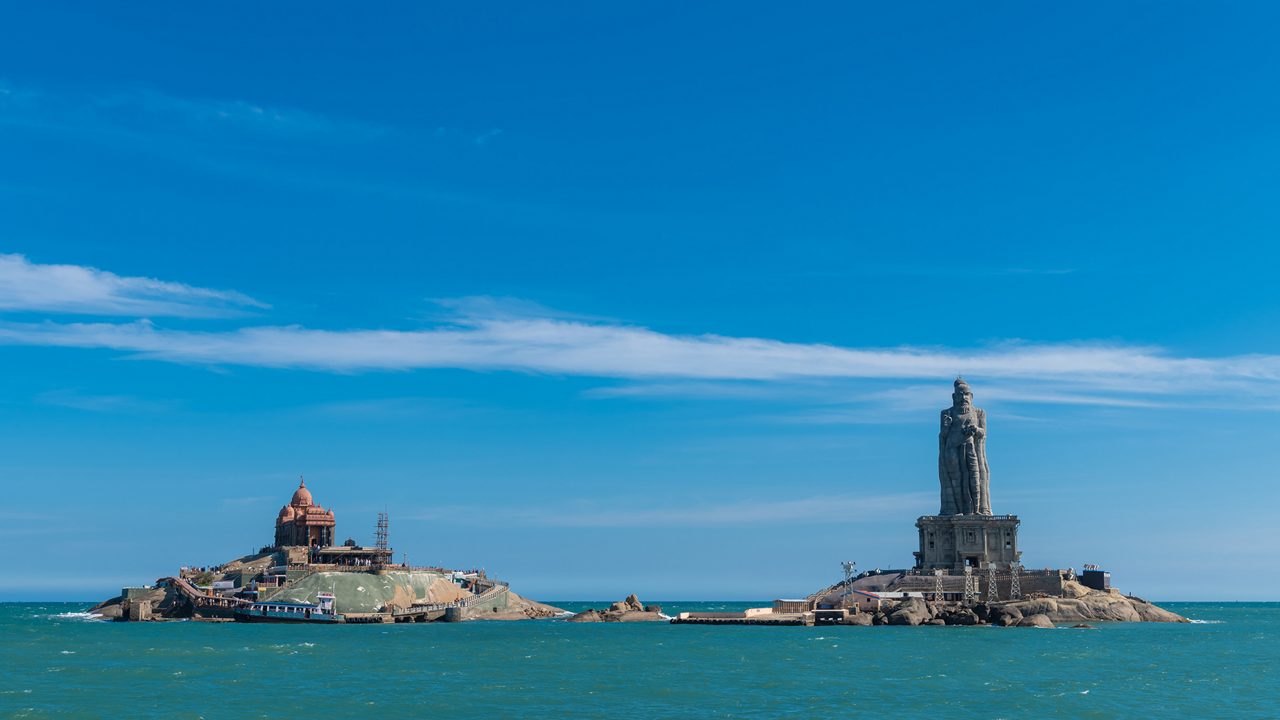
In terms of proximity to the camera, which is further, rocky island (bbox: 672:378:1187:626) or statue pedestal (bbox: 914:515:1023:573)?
statue pedestal (bbox: 914:515:1023:573)

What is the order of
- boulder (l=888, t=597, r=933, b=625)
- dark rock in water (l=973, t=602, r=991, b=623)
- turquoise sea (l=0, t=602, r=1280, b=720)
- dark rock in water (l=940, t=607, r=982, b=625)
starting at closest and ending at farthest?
1. turquoise sea (l=0, t=602, r=1280, b=720)
2. dark rock in water (l=940, t=607, r=982, b=625)
3. boulder (l=888, t=597, r=933, b=625)
4. dark rock in water (l=973, t=602, r=991, b=623)

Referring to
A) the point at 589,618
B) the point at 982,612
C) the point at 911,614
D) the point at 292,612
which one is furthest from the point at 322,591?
the point at 982,612

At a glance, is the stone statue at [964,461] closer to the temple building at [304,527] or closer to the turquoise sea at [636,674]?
the turquoise sea at [636,674]

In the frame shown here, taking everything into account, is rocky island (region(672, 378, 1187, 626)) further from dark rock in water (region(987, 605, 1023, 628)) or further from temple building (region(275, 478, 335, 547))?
temple building (region(275, 478, 335, 547))

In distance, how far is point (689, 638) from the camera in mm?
121812

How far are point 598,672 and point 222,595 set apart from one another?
93024mm

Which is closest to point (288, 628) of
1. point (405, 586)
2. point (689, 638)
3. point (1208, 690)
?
point (405, 586)

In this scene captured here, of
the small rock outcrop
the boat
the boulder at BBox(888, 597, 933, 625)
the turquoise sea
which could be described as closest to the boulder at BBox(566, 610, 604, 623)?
the small rock outcrop

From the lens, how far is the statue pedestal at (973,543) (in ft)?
562

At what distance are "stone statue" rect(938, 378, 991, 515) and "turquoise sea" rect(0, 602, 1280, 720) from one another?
45167 mm

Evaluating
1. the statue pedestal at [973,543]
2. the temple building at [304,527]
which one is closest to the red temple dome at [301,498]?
the temple building at [304,527]

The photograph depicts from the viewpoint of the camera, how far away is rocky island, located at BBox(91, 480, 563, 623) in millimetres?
156250

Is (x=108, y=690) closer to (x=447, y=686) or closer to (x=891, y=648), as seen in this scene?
(x=447, y=686)

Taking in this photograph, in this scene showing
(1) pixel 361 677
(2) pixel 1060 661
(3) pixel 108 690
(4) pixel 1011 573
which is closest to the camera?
(3) pixel 108 690
